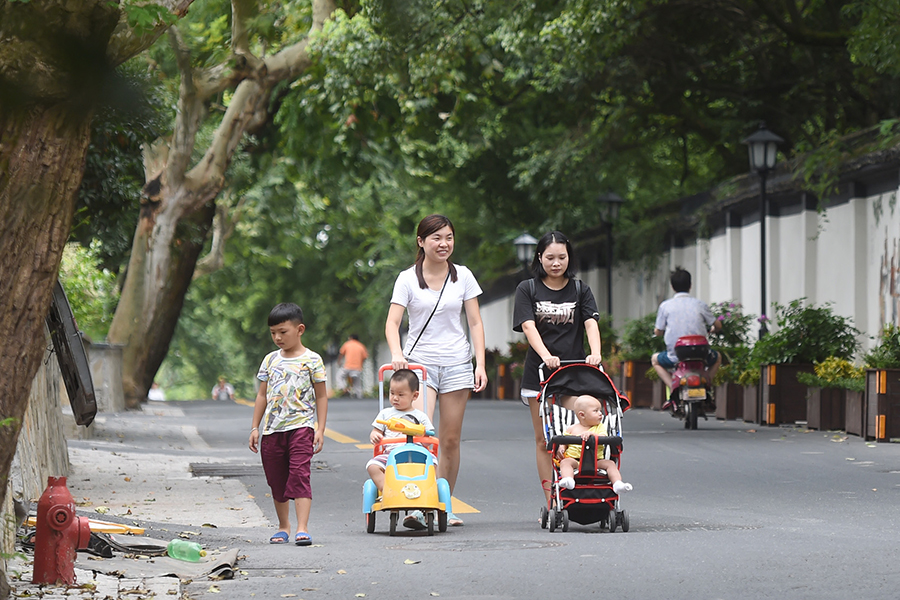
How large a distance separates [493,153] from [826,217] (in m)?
11.0

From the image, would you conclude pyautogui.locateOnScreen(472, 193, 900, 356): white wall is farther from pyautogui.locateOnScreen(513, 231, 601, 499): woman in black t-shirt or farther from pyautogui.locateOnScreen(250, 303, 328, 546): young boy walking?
pyautogui.locateOnScreen(250, 303, 328, 546): young boy walking

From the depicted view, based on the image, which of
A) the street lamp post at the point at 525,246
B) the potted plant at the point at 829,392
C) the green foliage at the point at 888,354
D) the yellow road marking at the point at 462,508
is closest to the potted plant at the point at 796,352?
the potted plant at the point at 829,392

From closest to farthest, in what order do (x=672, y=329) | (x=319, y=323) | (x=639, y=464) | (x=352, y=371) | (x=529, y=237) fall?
(x=639, y=464) → (x=672, y=329) → (x=529, y=237) → (x=352, y=371) → (x=319, y=323)

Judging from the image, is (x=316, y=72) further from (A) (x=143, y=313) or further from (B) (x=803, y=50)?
(B) (x=803, y=50)

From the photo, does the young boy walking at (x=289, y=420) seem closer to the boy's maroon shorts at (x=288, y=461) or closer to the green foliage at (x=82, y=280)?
the boy's maroon shorts at (x=288, y=461)

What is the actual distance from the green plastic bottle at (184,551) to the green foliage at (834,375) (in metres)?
9.62

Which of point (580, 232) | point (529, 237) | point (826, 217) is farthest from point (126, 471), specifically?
point (580, 232)

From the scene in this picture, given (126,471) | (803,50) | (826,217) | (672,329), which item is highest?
(803,50)

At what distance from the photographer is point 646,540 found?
727 centimetres

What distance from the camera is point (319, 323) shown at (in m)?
50.4

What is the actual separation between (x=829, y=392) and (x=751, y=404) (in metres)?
2.09

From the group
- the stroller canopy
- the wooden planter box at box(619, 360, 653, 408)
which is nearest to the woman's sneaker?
the stroller canopy

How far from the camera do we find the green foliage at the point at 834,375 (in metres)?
14.9

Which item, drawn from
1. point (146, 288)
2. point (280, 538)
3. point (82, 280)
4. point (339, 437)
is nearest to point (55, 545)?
point (280, 538)
